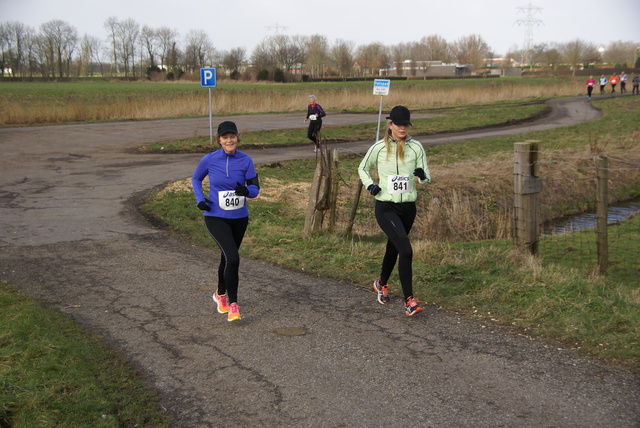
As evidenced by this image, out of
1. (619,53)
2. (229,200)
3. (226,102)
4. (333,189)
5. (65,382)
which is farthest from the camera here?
(619,53)

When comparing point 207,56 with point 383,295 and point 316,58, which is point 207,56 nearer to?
point 316,58

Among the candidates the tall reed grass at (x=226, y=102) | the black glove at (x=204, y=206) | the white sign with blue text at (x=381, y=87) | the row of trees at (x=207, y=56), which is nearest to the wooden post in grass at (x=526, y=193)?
the black glove at (x=204, y=206)

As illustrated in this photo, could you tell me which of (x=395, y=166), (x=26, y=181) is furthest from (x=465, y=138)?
(x=395, y=166)

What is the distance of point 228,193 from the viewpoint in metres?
6.33

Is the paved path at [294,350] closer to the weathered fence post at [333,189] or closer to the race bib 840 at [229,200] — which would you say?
the race bib 840 at [229,200]

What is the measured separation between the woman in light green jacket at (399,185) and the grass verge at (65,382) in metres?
2.80

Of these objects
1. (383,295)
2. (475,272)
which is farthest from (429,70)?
(383,295)

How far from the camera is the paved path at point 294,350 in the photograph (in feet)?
14.5

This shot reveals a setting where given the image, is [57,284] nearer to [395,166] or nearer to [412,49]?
[395,166]

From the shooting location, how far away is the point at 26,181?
1653cm

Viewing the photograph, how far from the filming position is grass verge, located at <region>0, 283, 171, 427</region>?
13.9 ft

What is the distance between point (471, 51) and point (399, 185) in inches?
6366

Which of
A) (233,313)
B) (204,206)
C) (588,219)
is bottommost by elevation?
(588,219)

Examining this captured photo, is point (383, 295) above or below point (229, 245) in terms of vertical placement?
below
